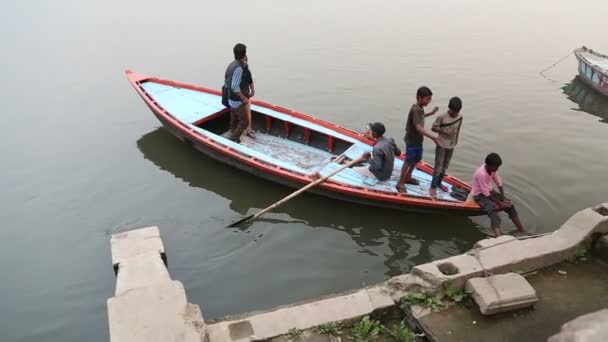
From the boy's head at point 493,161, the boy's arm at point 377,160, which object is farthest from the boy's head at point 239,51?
the boy's head at point 493,161

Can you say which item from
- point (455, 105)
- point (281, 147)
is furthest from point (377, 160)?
point (281, 147)

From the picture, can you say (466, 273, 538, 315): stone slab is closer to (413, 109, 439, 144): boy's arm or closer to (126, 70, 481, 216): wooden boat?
(126, 70, 481, 216): wooden boat

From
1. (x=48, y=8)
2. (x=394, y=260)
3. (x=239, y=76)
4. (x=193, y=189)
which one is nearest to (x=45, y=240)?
(x=193, y=189)

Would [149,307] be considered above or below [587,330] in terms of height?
below

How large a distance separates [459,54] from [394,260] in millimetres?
11292

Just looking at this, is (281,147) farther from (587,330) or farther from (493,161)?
(587,330)

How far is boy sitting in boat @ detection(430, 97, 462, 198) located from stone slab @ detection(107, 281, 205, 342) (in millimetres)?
4410

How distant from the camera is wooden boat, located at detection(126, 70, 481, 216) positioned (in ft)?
25.3

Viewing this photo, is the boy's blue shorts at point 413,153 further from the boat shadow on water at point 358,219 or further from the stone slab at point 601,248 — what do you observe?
the stone slab at point 601,248

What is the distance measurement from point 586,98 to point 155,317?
42.5 feet

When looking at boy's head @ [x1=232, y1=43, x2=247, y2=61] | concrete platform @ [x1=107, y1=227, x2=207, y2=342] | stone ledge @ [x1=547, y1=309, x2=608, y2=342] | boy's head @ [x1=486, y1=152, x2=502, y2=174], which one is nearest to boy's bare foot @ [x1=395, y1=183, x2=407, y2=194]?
boy's head @ [x1=486, y1=152, x2=502, y2=174]

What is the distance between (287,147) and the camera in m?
9.77

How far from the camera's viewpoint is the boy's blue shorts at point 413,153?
7523mm

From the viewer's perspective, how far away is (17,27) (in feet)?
65.3
